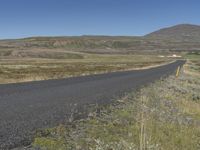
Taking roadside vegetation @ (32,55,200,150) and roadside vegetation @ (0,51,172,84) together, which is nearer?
roadside vegetation @ (32,55,200,150)

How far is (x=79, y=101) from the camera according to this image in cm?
1706

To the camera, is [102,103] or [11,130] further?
[102,103]

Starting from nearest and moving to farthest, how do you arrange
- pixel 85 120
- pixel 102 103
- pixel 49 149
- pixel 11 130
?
pixel 49 149 < pixel 11 130 < pixel 85 120 < pixel 102 103

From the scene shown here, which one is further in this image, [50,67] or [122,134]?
[50,67]

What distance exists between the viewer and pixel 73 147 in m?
7.96

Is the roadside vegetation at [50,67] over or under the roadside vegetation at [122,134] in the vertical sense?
under

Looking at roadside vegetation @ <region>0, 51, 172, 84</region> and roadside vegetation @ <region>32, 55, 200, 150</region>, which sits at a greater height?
roadside vegetation @ <region>32, 55, 200, 150</region>

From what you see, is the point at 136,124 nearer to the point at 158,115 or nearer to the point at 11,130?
the point at 158,115

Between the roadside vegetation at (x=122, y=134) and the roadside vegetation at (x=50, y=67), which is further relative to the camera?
the roadside vegetation at (x=50, y=67)

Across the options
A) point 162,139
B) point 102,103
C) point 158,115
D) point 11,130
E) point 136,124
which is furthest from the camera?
point 102,103

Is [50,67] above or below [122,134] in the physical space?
below

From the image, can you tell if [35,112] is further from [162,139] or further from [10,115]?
[162,139]

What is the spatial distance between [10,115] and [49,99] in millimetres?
5338

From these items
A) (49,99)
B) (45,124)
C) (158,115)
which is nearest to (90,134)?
(45,124)
